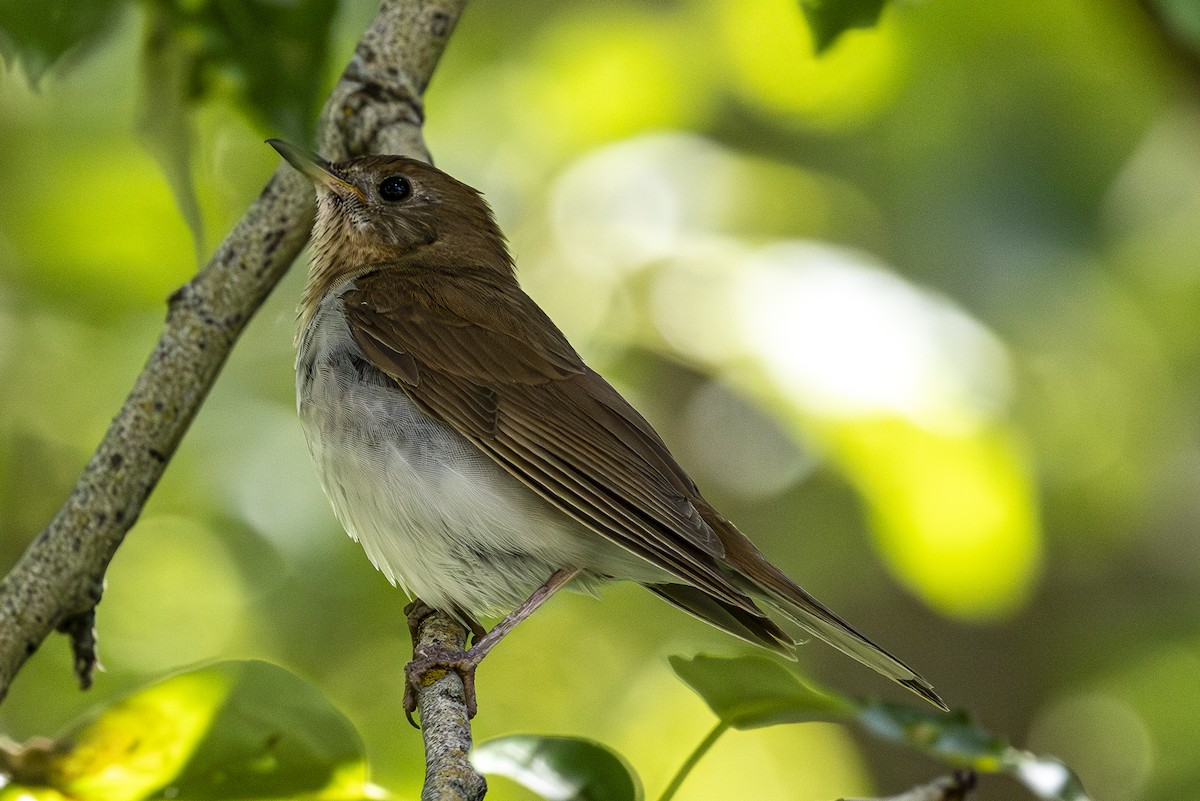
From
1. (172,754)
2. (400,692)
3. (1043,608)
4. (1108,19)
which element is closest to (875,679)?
(1043,608)

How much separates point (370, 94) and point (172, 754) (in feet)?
6.85

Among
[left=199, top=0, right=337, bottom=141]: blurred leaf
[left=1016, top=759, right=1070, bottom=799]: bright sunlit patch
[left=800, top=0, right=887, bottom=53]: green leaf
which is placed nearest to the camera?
[left=1016, top=759, right=1070, bottom=799]: bright sunlit patch

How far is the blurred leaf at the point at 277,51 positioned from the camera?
3188 mm

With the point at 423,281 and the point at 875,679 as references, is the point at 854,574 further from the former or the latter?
the point at 423,281

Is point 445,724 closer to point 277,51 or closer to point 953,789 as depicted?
point 953,789

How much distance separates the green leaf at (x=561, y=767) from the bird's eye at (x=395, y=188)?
107 inches

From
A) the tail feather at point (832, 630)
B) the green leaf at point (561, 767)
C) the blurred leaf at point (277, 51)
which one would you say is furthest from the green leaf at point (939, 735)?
the blurred leaf at point (277, 51)

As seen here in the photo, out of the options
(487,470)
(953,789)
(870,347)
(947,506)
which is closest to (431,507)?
(487,470)

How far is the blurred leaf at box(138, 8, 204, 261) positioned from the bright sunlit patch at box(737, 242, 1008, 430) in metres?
1.59

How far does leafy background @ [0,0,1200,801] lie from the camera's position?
3.53 m

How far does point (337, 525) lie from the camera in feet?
17.2

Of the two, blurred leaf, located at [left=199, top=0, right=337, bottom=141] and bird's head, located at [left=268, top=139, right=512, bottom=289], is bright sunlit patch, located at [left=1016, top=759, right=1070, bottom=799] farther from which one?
bird's head, located at [left=268, top=139, right=512, bottom=289]

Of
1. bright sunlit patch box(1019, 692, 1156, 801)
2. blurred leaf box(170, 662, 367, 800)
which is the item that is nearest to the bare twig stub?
blurred leaf box(170, 662, 367, 800)

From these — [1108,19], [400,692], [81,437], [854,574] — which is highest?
[1108,19]
